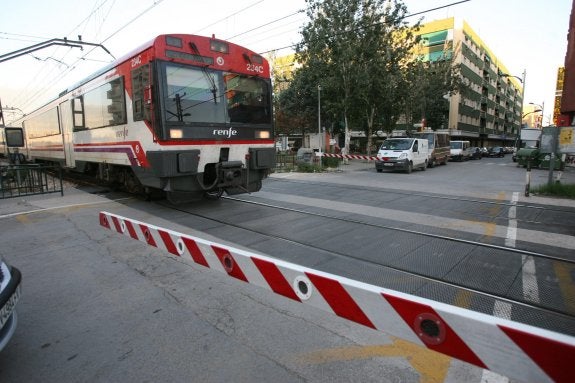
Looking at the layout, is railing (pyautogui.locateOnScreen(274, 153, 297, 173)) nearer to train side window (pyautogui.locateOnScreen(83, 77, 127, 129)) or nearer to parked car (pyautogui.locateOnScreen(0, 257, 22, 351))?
train side window (pyautogui.locateOnScreen(83, 77, 127, 129))

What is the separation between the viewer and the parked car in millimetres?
2619

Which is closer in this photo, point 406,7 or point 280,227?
point 280,227

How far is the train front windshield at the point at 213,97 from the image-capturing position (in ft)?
23.8

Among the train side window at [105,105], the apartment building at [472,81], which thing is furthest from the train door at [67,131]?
the apartment building at [472,81]

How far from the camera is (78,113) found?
451 inches

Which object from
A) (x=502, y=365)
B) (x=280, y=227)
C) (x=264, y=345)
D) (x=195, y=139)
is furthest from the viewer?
(x=195, y=139)

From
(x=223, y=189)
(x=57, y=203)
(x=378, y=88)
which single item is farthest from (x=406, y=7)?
(x=57, y=203)

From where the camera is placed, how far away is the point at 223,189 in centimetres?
852

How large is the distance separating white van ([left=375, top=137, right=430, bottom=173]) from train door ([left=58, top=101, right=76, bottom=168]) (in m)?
15.1

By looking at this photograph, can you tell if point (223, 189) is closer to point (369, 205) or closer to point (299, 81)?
point (369, 205)

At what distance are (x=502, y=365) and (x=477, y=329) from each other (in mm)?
190

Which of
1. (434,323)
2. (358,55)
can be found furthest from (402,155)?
(434,323)

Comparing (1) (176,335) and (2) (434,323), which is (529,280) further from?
(1) (176,335)

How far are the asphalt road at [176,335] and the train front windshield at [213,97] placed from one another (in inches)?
137
